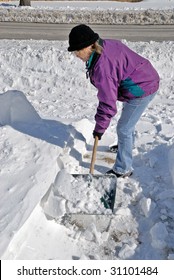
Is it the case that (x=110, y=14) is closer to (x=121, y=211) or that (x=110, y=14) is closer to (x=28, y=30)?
(x=28, y=30)

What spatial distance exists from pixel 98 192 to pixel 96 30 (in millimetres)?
10498

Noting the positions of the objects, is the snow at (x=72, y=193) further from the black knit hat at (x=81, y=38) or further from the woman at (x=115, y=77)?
the black knit hat at (x=81, y=38)

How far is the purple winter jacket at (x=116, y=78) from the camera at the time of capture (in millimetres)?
3732

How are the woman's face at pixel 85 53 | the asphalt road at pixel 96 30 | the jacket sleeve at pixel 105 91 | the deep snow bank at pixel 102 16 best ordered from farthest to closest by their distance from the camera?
the deep snow bank at pixel 102 16, the asphalt road at pixel 96 30, the jacket sleeve at pixel 105 91, the woman's face at pixel 85 53

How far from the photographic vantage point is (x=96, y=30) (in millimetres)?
13727

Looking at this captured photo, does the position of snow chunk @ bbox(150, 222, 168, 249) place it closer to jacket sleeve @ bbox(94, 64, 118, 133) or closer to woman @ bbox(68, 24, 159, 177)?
woman @ bbox(68, 24, 159, 177)

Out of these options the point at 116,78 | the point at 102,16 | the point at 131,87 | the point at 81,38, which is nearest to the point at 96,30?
the point at 102,16

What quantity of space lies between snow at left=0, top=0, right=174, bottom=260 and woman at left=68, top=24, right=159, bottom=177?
49 centimetres

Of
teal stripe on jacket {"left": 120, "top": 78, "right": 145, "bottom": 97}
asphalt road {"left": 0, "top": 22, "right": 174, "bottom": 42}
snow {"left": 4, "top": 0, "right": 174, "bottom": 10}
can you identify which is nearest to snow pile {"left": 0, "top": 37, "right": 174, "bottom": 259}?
teal stripe on jacket {"left": 120, "top": 78, "right": 145, "bottom": 97}

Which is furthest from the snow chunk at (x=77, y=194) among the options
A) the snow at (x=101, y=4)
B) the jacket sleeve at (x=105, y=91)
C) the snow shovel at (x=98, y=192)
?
the snow at (x=101, y=4)

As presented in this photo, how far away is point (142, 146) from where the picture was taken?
5.13 metres
